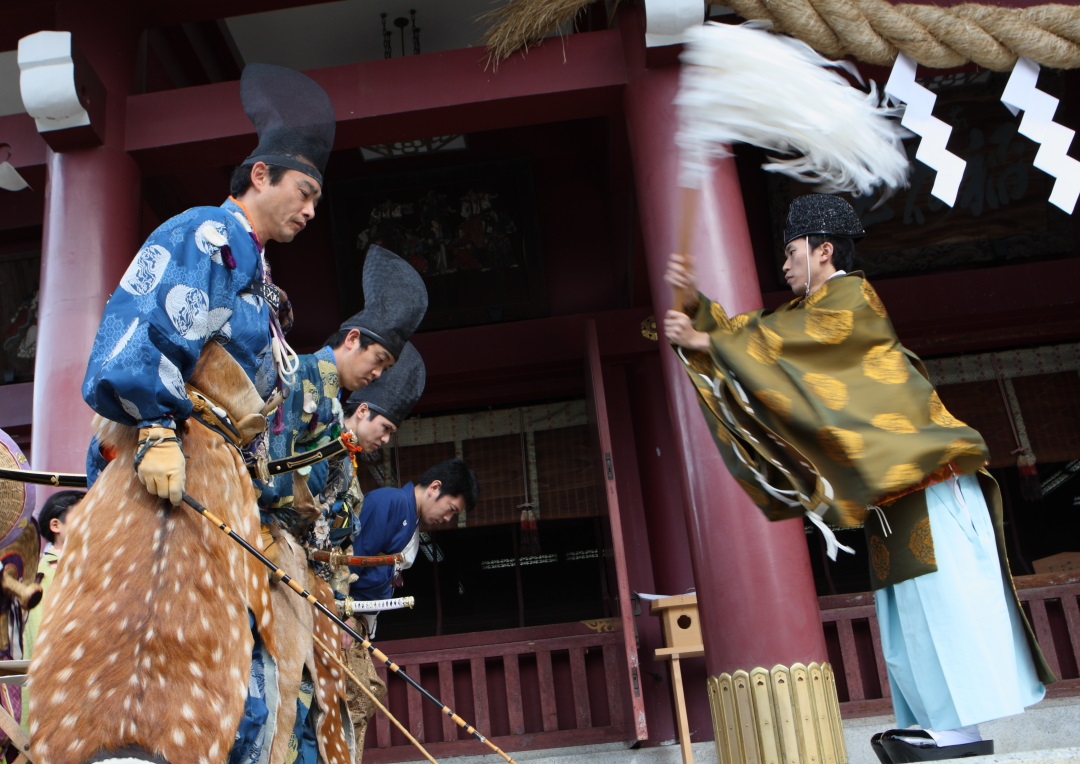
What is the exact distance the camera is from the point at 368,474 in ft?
21.1

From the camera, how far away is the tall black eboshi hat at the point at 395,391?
3.97m

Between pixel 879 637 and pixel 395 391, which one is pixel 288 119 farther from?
pixel 879 637

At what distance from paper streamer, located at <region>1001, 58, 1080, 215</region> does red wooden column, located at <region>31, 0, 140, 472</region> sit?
3.76 metres

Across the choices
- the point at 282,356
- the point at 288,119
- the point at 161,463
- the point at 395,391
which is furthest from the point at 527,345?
the point at 161,463

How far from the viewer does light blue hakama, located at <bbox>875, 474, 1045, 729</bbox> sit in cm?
245

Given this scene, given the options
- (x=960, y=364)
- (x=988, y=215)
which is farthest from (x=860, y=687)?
(x=988, y=215)

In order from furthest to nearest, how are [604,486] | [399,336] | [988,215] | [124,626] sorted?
[988,215]
[604,486]
[399,336]
[124,626]

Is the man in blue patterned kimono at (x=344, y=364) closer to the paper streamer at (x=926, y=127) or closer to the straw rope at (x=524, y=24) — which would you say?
the straw rope at (x=524, y=24)

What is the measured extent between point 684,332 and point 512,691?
3.25 metres

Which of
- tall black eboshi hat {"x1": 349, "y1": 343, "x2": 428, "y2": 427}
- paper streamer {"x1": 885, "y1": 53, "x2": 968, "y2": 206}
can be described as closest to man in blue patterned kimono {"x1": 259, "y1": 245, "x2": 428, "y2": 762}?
tall black eboshi hat {"x1": 349, "y1": 343, "x2": 428, "y2": 427}

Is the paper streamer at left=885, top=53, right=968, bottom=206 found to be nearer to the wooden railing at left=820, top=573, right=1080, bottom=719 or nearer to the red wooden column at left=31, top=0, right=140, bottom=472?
the wooden railing at left=820, top=573, right=1080, bottom=719

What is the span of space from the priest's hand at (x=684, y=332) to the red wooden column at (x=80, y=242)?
2.48 meters

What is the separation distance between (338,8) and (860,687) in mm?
4690

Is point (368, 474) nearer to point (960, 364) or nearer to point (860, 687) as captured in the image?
point (860, 687)
